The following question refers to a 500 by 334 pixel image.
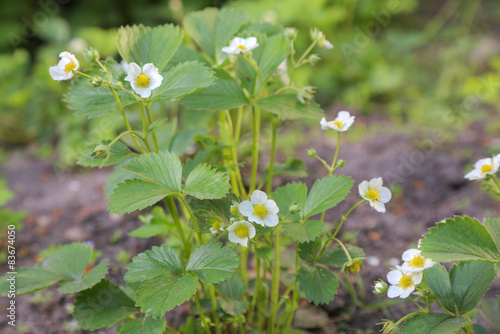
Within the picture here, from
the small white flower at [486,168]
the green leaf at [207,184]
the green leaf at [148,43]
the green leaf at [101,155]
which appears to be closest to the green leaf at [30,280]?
the green leaf at [101,155]

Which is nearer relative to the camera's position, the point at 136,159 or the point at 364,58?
the point at 136,159

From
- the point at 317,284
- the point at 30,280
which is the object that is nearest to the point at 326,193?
the point at 317,284

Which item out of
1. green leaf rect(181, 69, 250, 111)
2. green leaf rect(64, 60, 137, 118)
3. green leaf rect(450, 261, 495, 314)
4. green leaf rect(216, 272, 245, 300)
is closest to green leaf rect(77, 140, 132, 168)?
green leaf rect(64, 60, 137, 118)

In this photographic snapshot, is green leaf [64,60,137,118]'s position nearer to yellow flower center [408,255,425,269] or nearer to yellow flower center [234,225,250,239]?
yellow flower center [234,225,250,239]

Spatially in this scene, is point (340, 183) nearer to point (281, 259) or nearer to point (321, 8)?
point (281, 259)

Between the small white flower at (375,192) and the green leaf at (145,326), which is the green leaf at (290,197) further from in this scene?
the green leaf at (145,326)

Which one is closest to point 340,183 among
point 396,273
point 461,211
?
point 396,273
